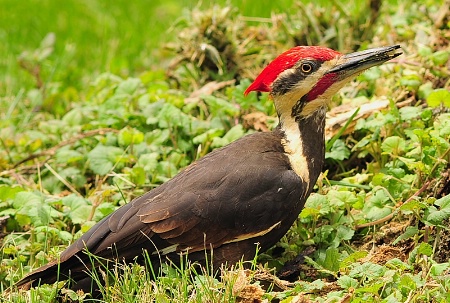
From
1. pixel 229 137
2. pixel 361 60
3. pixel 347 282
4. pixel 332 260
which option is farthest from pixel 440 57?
pixel 347 282

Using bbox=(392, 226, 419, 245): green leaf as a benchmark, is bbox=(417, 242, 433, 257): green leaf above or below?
above

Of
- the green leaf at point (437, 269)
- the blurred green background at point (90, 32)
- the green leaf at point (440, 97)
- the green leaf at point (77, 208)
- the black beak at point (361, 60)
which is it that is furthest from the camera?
the blurred green background at point (90, 32)

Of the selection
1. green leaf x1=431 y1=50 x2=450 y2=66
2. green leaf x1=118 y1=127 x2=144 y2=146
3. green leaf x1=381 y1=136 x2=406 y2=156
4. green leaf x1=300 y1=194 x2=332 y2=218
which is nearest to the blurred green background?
green leaf x1=118 y1=127 x2=144 y2=146

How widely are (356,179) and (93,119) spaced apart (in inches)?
87.8

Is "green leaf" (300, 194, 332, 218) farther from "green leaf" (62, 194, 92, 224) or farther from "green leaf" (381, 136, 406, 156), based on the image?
"green leaf" (62, 194, 92, 224)

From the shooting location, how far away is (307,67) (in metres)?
4.70

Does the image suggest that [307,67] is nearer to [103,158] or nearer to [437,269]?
[437,269]

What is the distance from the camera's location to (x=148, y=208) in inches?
177

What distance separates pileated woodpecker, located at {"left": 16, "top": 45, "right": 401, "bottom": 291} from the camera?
4438mm

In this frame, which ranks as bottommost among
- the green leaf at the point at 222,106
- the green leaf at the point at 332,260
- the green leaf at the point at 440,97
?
the green leaf at the point at 332,260

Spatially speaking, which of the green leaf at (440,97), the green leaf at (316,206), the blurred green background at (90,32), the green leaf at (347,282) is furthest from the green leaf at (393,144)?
the blurred green background at (90,32)

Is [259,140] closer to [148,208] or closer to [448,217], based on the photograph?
[148,208]

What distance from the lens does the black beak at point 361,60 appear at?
15.1 feet

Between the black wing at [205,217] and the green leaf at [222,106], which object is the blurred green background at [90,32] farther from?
the black wing at [205,217]
